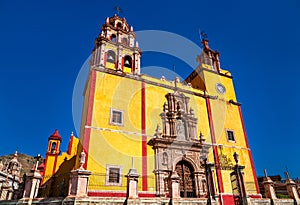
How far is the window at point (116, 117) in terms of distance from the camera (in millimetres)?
14988

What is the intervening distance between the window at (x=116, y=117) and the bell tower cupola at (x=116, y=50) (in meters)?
4.17

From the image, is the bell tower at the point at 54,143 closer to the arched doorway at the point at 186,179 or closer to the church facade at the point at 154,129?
the church facade at the point at 154,129

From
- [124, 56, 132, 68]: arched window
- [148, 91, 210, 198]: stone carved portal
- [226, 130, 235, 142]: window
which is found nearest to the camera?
[148, 91, 210, 198]: stone carved portal

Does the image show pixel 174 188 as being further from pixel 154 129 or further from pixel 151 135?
pixel 154 129

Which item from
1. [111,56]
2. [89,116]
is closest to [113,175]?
[89,116]

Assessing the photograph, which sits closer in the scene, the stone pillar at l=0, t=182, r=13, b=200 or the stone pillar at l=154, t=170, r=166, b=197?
the stone pillar at l=154, t=170, r=166, b=197

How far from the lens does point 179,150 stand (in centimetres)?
1596

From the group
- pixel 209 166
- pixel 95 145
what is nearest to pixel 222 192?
pixel 209 166

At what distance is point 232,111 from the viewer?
21141 mm

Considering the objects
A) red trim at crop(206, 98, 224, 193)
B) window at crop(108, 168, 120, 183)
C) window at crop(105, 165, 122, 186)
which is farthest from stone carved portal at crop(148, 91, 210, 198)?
window at crop(108, 168, 120, 183)

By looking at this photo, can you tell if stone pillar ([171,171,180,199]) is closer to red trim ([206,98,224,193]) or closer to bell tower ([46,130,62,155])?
red trim ([206,98,224,193])

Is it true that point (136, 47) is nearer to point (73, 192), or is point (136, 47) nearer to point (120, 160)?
point (120, 160)

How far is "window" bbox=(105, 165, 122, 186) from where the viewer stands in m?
12.6

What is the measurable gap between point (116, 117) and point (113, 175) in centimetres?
429
